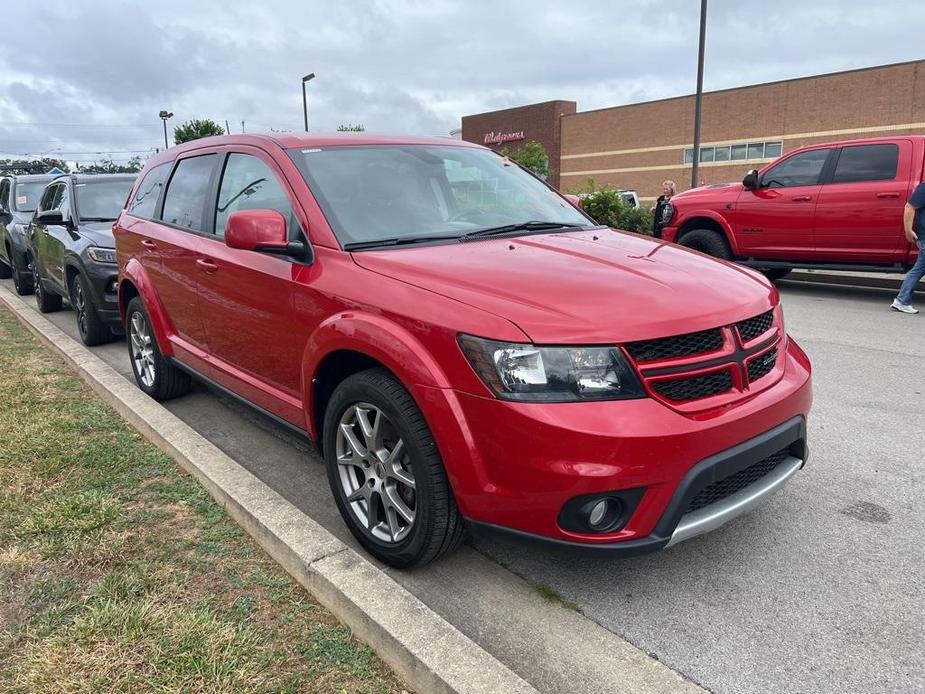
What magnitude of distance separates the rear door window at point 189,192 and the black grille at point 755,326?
10.0 feet

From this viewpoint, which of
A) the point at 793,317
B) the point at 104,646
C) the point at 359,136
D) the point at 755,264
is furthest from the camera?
the point at 755,264

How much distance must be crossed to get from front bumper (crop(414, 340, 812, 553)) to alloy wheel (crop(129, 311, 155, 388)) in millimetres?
3378

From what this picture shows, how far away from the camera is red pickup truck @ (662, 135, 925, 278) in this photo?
28.1 feet

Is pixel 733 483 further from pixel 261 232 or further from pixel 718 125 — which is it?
pixel 718 125

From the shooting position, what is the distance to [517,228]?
346 cm

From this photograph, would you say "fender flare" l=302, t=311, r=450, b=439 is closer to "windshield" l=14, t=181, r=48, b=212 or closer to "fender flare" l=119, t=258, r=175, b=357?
"fender flare" l=119, t=258, r=175, b=357

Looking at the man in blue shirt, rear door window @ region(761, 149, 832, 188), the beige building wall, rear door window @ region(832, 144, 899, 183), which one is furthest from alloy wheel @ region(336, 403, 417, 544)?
the beige building wall

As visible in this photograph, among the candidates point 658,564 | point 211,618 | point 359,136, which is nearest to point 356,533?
point 211,618

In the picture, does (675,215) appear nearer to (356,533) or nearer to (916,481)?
(916,481)

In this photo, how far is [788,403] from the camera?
2.66 m

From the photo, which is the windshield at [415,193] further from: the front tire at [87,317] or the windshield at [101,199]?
the windshield at [101,199]

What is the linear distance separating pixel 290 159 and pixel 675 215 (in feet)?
27.9

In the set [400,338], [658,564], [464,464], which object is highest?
[400,338]

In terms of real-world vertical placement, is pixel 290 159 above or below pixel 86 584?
above
